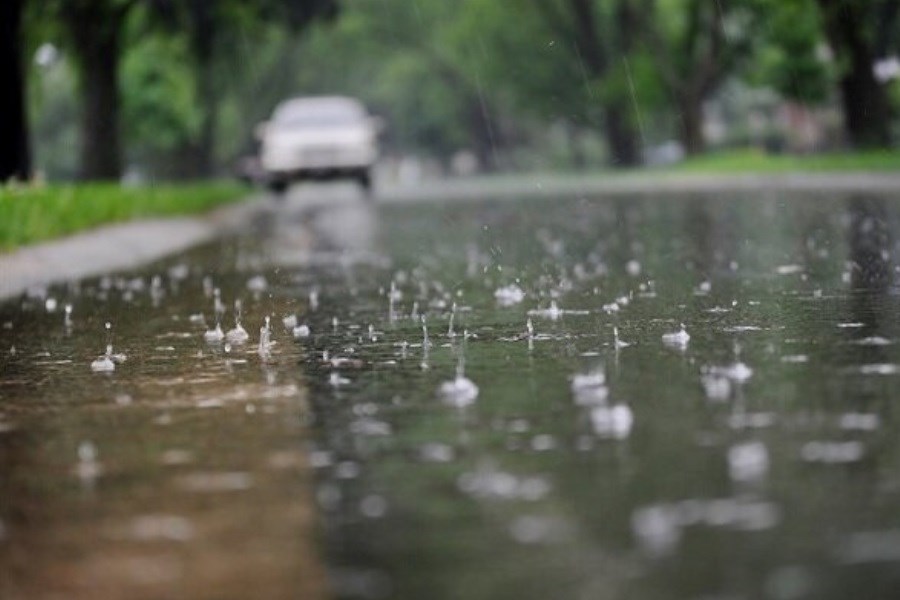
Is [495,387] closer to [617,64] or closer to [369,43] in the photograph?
[617,64]

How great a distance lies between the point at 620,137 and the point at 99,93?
38740 mm

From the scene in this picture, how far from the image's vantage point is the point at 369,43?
93.6 metres

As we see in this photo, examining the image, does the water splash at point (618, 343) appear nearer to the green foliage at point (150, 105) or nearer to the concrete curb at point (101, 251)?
the concrete curb at point (101, 251)

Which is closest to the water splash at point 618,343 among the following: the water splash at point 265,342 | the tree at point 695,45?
the water splash at point 265,342

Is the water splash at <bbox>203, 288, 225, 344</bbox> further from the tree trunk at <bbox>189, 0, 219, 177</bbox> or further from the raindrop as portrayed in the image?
the tree trunk at <bbox>189, 0, 219, 177</bbox>

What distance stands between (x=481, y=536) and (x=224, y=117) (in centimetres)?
9428

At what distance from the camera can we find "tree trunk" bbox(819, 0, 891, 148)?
4450cm

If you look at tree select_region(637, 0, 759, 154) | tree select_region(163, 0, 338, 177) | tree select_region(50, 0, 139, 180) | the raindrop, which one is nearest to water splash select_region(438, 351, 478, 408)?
the raindrop

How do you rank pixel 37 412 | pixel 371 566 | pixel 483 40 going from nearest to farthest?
pixel 371 566
pixel 37 412
pixel 483 40

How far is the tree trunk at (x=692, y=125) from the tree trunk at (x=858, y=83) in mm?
13589

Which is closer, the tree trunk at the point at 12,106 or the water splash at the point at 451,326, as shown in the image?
the water splash at the point at 451,326

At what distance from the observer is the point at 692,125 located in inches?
2447

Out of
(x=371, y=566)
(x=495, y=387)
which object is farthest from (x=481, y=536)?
(x=495, y=387)

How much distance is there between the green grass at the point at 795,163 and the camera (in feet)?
131
